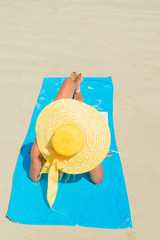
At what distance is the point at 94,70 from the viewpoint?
4.06 m

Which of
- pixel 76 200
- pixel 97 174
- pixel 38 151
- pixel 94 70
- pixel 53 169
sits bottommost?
pixel 76 200

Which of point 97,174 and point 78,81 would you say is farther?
point 78,81

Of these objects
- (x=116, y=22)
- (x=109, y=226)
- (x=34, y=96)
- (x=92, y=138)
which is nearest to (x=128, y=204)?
(x=109, y=226)

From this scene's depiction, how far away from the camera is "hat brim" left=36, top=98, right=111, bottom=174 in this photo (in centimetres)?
172

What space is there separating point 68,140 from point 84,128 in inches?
8.9

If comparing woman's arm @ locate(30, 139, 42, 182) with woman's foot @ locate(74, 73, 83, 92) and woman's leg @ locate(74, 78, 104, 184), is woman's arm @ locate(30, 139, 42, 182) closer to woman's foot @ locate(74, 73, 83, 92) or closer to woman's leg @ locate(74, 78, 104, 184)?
woman's leg @ locate(74, 78, 104, 184)

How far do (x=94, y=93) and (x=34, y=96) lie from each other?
89 cm

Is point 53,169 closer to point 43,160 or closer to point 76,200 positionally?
point 43,160

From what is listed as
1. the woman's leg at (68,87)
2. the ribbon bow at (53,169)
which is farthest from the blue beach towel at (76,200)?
the woman's leg at (68,87)

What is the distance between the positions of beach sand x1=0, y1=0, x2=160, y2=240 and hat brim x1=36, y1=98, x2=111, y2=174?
783mm

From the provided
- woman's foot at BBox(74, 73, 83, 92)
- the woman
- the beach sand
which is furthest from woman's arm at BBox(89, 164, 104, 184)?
woman's foot at BBox(74, 73, 83, 92)

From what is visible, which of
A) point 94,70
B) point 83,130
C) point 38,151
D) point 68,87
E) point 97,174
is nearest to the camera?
point 83,130

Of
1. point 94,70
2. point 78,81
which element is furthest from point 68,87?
point 94,70

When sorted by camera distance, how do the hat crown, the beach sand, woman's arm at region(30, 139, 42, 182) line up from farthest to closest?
1. the beach sand
2. woman's arm at region(30, 139, 42, 182)
3. the hat crown
